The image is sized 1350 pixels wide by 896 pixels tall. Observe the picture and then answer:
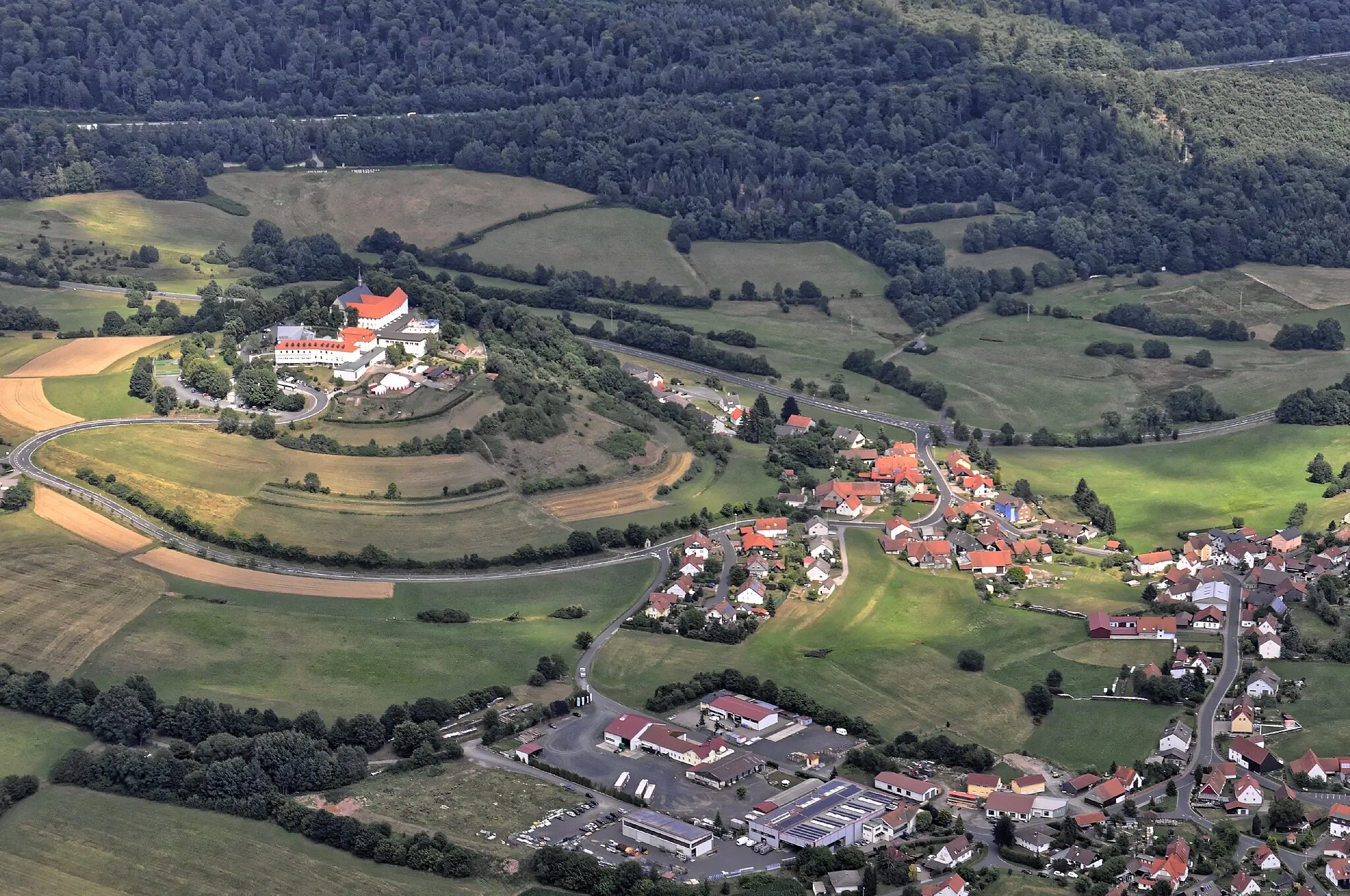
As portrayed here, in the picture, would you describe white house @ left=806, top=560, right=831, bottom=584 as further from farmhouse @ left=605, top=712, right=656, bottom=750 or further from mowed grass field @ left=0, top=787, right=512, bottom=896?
mowed grass field @ left=0, top=787, right=512, bottom=896

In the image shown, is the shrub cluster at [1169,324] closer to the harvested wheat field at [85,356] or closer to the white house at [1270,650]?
the white house at [1270,650]

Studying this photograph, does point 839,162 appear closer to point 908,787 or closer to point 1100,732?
point 1100,732

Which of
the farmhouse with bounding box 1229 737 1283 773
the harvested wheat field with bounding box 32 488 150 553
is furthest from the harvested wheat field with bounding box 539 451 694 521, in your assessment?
the farmhouse with bounding box 1229 737 1283 773

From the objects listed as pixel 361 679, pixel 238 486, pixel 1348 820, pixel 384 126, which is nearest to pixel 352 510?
pixel 238 486

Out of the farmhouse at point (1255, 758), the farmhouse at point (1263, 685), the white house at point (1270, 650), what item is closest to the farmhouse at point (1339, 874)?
the farmhouse at point (1255, 758)

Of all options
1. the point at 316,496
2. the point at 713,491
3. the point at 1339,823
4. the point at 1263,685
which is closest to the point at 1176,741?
the point at 1263,685

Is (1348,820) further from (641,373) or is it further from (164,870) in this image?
(641,373)
